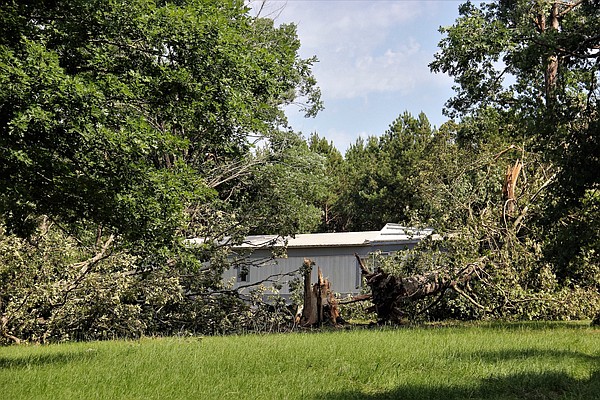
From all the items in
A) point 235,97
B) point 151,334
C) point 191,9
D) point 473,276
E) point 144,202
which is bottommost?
point 151,334

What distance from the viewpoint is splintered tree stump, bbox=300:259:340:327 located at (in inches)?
750

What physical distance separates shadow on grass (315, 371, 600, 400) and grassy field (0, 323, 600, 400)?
1cm

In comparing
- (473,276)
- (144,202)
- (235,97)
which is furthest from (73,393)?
(473,276)

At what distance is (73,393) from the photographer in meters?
8.11

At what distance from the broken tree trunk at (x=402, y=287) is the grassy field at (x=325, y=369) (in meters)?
4.36

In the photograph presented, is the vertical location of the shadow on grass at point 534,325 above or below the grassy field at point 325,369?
below

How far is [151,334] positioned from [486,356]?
10.4 meters

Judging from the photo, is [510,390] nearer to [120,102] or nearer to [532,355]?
[532,355]

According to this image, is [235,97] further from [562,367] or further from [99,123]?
[562,367]

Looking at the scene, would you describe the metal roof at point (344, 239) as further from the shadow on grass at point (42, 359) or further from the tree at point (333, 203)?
the tree at point (333, 203)

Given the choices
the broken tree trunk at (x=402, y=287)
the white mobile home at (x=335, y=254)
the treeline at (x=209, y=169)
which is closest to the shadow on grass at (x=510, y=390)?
the treeline at (x=209, y=169)

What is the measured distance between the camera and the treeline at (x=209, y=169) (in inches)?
357

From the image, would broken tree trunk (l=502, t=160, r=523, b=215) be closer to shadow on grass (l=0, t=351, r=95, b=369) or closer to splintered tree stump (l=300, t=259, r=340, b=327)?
splintered tree stump (l=300, t=259, r=340, b=327)

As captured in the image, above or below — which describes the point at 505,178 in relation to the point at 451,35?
below
